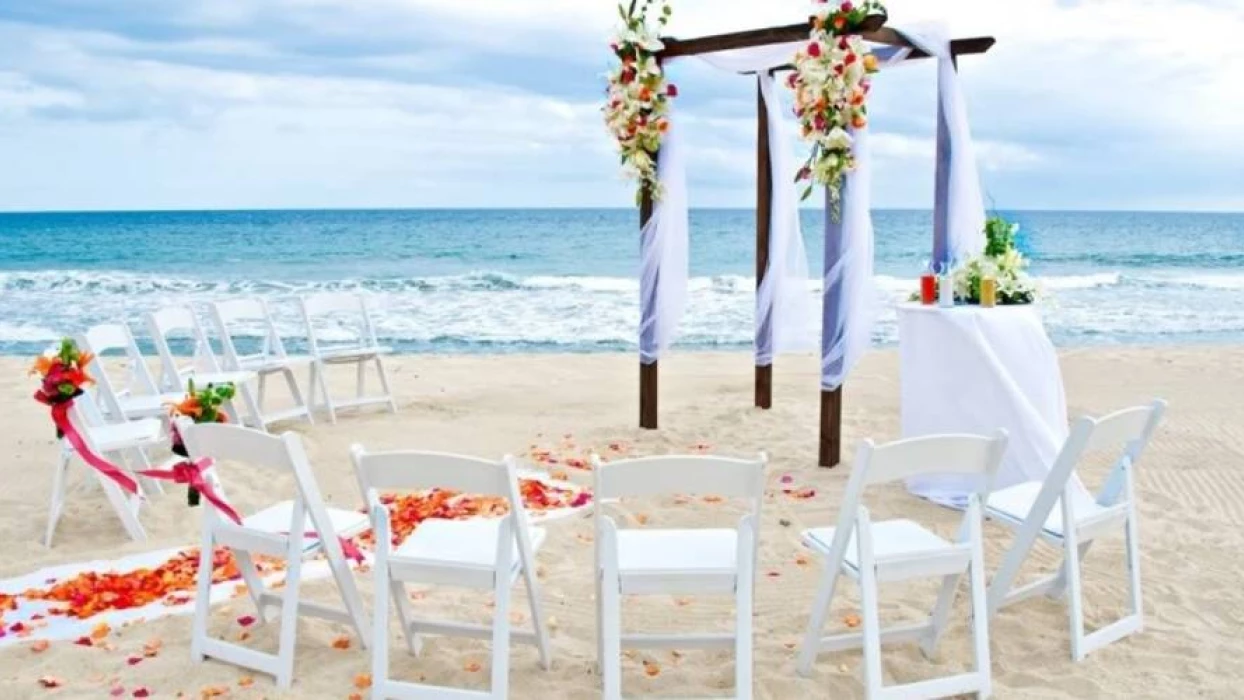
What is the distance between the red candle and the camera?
232 inches

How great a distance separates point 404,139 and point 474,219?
35.4ft

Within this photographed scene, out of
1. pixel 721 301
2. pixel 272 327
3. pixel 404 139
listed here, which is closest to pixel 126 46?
pixel 404 139

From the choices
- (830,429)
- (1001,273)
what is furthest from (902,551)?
(830,429)

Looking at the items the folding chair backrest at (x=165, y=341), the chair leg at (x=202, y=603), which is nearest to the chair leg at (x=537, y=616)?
the chair leg at (x=202, y=603)

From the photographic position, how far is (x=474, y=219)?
43281 mm

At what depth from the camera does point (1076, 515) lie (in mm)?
4027

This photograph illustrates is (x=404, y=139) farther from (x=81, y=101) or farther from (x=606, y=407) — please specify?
(x=606, y=407)

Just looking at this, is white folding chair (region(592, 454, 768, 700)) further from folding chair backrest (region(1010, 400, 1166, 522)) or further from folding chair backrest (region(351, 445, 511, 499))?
folding chair backrest (region(1010, 400, 1166, 522))

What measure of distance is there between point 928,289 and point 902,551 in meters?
2.70

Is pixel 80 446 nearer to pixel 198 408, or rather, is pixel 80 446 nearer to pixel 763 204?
pixel 198 408

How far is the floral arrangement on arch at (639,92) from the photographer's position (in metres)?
Answer: 7.34

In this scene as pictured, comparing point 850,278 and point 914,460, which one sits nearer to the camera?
point 914,460

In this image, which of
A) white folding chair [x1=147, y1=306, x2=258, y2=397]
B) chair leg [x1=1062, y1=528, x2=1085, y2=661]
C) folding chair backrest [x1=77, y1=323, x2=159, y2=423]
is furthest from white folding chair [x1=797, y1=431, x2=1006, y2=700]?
white folding chair [x1=147, y1=306, x2=258, y2=397]

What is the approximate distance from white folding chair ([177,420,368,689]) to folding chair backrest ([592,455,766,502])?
0.97m
